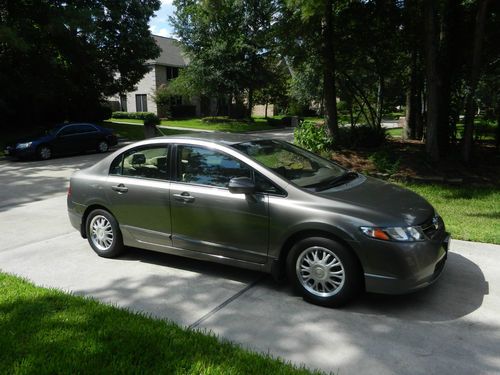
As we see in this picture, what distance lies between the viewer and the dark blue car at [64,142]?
1725cm

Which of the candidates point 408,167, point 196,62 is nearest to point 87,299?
point 408,167

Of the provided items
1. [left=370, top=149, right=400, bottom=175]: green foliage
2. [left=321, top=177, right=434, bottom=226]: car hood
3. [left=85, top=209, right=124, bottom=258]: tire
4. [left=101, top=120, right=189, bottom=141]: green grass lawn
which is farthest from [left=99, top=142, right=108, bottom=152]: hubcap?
[left=321, top=177, right=434, bottom=226]: car hood

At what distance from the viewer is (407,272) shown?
3.98 m

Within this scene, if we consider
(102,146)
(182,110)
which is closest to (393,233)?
(102,146)

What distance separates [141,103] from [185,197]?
43.1 m

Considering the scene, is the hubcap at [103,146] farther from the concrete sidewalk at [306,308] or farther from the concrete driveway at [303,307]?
the concrete sidewalk at [306,308]

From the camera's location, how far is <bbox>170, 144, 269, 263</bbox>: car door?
14.9ft

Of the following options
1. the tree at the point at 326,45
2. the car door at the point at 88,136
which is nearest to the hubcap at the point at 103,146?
the car door at the point at 88,136

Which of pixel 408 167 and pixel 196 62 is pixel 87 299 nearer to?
pixel 408 167

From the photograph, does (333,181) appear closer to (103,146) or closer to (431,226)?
(431,226)

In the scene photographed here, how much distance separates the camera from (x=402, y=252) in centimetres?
397

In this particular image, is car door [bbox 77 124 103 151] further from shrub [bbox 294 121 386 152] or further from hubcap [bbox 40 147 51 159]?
shrub [bbox 294 121 386 152]

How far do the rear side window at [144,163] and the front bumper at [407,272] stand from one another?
251cm

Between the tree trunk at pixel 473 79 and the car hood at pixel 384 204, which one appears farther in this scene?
the tree trunk at pixel 473 79
